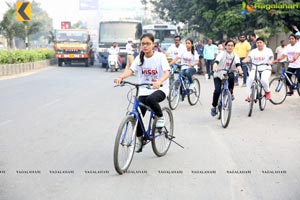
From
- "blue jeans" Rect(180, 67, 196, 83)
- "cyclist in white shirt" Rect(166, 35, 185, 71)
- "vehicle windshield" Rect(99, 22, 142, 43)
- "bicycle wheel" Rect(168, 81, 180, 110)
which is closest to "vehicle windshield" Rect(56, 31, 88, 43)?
"vehicle windshield" Rect(99, 22, 142, 43)

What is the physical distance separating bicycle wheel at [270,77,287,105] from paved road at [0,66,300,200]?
80 centimetres

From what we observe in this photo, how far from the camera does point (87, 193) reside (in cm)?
480

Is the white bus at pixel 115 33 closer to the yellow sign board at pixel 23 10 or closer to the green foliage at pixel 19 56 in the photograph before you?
the green foliage at pixel 19 56

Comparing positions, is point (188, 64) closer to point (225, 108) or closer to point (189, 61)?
point (189, 61)

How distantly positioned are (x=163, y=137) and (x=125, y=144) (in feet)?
3.63

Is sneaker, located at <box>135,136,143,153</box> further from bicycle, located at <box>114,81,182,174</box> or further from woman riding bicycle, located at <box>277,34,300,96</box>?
woman riding bicycle, located at <box>277,34,300,96</box>

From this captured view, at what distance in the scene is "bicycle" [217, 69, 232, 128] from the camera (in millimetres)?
8531

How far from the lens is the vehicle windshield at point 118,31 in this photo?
28328 millimetres

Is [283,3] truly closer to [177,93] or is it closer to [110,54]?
[110,54]

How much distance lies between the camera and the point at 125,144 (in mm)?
5566

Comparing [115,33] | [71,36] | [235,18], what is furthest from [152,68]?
[71,36]

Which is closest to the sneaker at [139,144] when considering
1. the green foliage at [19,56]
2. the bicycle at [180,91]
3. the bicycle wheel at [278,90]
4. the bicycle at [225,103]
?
the bicycle at [225,103]

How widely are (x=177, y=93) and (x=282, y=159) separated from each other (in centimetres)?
509

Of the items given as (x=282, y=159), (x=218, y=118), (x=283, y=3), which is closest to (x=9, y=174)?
(x=282, y=159)
